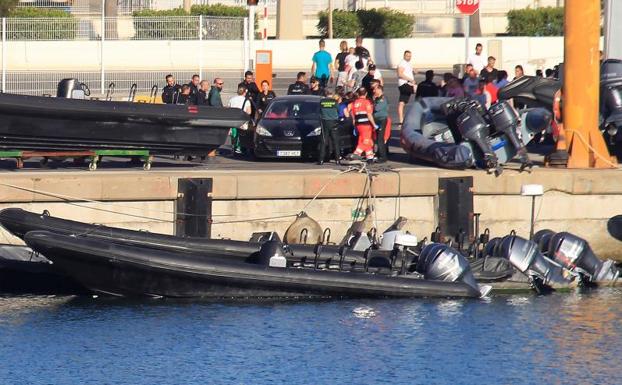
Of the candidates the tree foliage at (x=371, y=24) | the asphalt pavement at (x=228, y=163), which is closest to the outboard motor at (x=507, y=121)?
the asphalt pavement at (x=228, y=163)

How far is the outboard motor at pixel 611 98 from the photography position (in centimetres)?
2386

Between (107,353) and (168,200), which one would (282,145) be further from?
(107,353)

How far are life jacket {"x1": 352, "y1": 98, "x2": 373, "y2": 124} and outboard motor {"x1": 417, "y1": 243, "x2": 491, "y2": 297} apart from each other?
406cm

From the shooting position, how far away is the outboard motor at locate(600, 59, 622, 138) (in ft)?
78.3

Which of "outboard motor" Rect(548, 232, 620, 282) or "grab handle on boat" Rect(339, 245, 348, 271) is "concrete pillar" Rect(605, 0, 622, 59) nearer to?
"outboard motor" Rect(548, 232, 620, 282)

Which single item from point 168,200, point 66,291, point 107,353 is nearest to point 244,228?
point 168,200

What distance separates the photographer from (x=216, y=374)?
1653 centimetres

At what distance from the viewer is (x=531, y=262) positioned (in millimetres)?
20375

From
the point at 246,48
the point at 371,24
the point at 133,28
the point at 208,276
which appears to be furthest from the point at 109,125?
the point at 371,24

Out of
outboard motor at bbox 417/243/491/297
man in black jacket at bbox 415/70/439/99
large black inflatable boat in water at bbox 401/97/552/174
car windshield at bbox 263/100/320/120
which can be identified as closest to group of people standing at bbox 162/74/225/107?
car windshield at bbox 263/100/320/120

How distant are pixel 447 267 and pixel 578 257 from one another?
7.35ft

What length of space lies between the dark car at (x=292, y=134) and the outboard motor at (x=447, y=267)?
4.53m

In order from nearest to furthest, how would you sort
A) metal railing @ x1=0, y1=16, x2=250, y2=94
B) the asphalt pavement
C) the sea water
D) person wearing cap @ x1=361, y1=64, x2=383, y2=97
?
the sea water
the asphalt pavement
person wearing cap @ x1=361, y1=64, x2=383, y2=97
metal railing @ x1=0, y1=16, x2=250, y2=94

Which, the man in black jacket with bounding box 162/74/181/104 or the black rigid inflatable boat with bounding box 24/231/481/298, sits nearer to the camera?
the black rigid inflatable boat with bounding box 24/231/481/298
